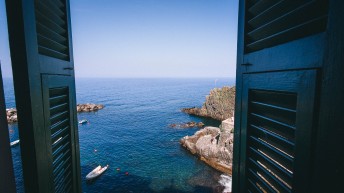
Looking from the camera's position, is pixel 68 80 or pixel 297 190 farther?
pixel 68 80

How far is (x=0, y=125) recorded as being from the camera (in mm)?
1638

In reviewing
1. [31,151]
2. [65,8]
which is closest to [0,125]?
[31,151]

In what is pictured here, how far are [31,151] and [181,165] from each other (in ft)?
104

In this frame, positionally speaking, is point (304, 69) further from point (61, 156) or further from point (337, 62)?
point (61, 156)

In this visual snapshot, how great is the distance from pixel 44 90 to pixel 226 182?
27.8 metres

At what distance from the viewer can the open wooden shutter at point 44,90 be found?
189cm

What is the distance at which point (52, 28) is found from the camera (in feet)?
9.19

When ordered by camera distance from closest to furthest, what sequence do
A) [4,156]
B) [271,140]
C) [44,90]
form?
[4,156] → [271,140] → [44,90]

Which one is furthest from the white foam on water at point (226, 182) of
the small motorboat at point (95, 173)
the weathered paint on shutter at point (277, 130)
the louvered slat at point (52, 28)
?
the louvered slat at point (52, 28)

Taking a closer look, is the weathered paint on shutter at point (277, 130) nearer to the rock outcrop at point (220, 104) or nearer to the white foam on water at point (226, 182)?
the white foam on water at point (226, 182)

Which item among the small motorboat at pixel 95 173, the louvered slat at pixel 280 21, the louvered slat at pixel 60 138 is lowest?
the small motorboat at pixel 95 173

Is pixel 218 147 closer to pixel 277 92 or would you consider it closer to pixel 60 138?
pixel 60 138

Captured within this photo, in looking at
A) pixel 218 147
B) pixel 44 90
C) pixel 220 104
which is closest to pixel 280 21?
pixel 44 90

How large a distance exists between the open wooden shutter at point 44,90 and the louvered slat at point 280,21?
8.15ft
